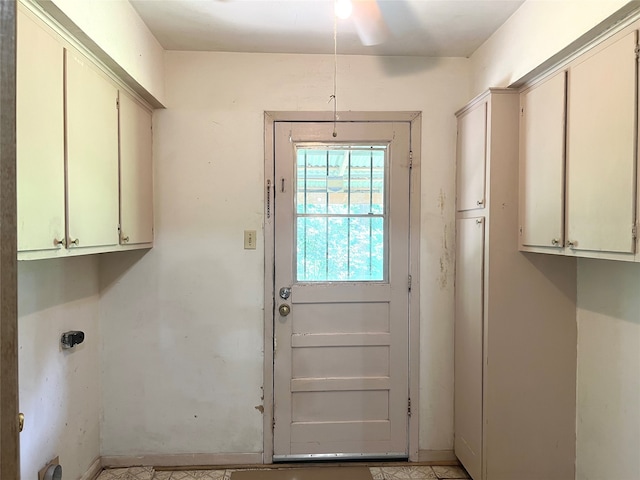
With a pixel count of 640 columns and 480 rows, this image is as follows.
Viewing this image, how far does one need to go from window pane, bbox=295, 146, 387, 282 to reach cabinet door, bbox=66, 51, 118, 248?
100 centimetres

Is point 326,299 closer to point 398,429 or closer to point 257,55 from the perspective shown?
point 398,429

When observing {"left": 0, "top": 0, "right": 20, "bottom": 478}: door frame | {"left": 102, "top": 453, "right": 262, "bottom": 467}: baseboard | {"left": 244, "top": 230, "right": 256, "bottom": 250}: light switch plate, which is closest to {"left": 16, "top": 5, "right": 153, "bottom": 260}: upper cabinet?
{"left": 244, "top": 230, "right": 256, "bottom": 250}: light switch plate

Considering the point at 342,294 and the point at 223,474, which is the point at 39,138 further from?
the point at 223,474

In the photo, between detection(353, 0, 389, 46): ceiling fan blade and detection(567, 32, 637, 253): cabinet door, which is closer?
detection(567, 32, 637, 253): cabinet door

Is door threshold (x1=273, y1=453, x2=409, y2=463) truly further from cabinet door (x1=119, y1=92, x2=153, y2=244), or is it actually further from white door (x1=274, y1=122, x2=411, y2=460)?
cabinet door (x1=119, y1=92, x2=153, y2=244)

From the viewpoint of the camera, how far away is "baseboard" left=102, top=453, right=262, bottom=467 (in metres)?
2.26

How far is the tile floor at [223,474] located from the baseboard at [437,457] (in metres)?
0.05

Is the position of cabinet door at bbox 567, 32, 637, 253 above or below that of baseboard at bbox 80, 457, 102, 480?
above

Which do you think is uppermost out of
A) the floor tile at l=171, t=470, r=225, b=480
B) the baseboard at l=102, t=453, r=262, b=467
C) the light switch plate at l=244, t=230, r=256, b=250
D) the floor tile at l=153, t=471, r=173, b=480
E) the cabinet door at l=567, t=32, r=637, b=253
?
the cabinet door at l=567, t=32, r=637, b=253

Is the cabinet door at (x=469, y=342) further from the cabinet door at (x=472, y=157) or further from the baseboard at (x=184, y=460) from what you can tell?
the baseboard at (x=184, y=460)

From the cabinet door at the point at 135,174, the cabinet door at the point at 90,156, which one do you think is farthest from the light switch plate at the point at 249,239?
the cabinet door at the point at 90,156

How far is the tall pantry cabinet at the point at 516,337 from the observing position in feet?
6.14

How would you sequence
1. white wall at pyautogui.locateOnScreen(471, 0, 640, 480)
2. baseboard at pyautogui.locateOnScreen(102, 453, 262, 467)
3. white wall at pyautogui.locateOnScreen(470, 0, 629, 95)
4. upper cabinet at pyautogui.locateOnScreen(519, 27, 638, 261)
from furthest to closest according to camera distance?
baseboard at pyautogui.locateOnScreen(102, 453, 262, 467) < white wall at pyautogui.locateOnScreen(471, 0, 640, 480) < white wall at pyautogui.locateOnScreen(470, 0, 629, 95) < upper cabinet at pyautogui.locateOnScreen(519, 27, 638, 261)

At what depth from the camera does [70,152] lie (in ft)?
4.66
